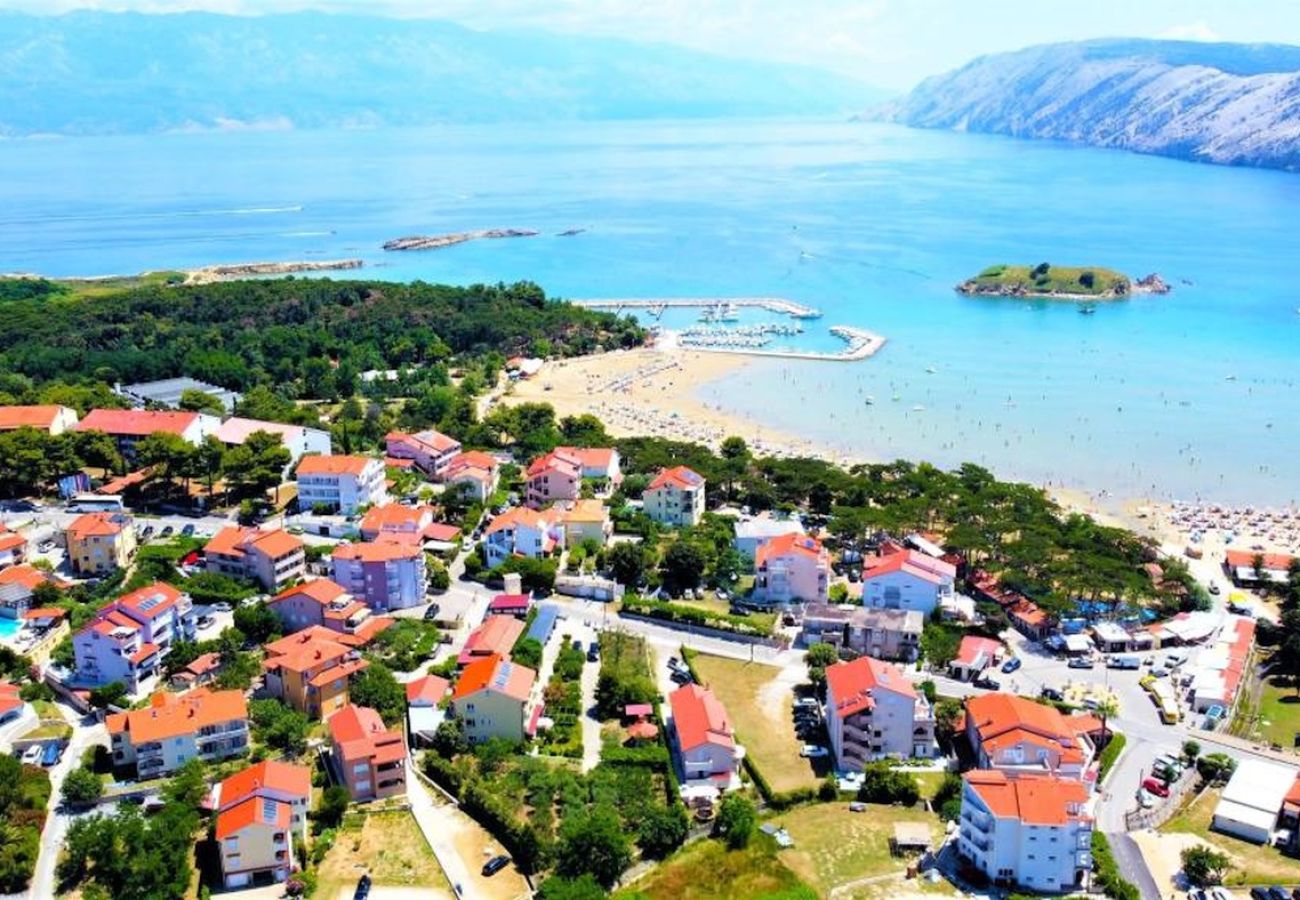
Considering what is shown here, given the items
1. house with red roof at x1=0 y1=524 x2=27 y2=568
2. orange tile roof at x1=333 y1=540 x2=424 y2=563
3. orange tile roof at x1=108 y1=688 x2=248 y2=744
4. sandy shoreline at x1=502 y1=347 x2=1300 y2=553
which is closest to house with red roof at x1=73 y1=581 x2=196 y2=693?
orange tile roof at x1=108 y1=688 x2=248 y2=744

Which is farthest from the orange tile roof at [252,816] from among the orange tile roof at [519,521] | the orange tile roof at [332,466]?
the orange tile roof at [332,466]

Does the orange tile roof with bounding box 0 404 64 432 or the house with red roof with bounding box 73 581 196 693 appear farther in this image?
the orange tile roof with bounding box 0 404 64 432

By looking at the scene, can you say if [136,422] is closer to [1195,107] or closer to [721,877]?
[721,877]

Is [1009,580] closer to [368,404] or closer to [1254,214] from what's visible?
[368,404]

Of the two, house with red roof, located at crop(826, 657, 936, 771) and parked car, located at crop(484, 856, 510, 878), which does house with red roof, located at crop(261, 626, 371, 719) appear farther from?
house with red roof, located at crop(826, 657, 936, 771)

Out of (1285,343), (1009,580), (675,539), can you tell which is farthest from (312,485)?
(1285,343)
